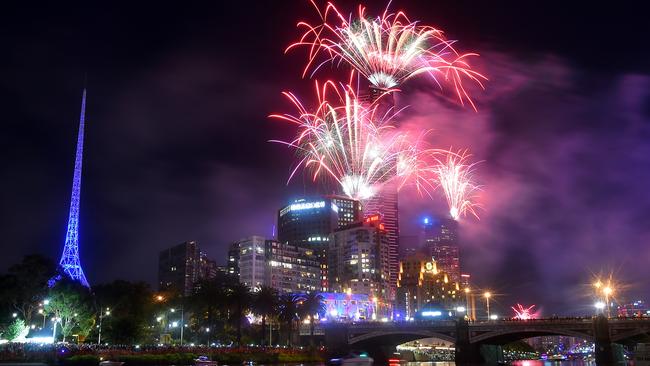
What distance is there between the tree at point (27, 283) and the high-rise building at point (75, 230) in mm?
52719

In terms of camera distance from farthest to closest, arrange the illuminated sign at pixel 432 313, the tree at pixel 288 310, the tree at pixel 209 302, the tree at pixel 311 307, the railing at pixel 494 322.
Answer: the illuminated sign at pixel 432 313 < the tree at pixel 311 307 < the tree at pixel 288 310 < the tree at pixel 209 302 < the railing at pixel 494 322

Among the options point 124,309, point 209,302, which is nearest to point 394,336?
point 209,302

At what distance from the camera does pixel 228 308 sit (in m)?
145

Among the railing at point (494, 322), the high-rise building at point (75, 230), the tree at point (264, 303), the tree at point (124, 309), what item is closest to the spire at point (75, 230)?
the high-rise building at point (75, 230)

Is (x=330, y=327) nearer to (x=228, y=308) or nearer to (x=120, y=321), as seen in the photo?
(x=228, y=308)

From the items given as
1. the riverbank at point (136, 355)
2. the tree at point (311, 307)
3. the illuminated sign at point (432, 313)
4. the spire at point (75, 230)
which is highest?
the spire at point (75, 230)

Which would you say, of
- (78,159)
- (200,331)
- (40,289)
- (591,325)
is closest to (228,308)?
(200,331)

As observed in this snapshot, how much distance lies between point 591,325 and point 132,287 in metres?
90.5

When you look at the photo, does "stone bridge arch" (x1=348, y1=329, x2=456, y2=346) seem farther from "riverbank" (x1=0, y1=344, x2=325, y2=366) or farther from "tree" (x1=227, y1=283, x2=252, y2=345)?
"tree" (x1=227, y1=283, x2=252, y2=345)

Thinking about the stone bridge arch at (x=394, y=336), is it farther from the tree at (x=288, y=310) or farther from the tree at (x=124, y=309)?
the tree at (x=124, y=309)

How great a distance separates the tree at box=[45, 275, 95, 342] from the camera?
112625mm

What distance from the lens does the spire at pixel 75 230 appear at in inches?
6462

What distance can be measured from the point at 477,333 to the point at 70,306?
260ft

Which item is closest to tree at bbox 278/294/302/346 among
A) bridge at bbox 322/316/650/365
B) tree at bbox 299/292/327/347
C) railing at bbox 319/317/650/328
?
tree at bbox 299/292/327/347
